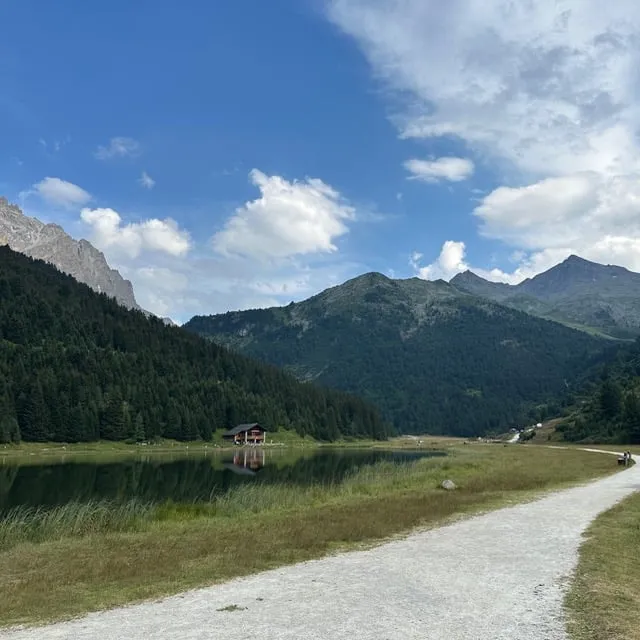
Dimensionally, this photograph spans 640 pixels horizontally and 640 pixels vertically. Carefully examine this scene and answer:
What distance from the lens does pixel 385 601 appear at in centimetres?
1361

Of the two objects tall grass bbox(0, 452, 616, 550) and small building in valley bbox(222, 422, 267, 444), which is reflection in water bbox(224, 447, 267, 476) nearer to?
tall grass bbox(0, 452, 616, 550)

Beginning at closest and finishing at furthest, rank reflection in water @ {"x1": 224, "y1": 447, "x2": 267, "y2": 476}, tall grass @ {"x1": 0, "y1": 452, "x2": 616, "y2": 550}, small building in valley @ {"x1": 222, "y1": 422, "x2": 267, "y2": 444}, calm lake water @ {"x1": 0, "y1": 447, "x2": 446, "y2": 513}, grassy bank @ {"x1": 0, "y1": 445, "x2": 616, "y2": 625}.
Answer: grassy bank @ {"x1": 0, "y1": 445, "x2": 616, "y2": 625} < tall grass @ {"x1": 0, "y1": 452, "x2": 616, "y2": 550} < calm lake water @ {"x1": 0, "y1": 447, "x2": 446, "y2": 513} < reflection in water @ {"x1": 224, "y1": 447, "x2": 267, "y2": 476} < small building in valley @ {"x1": 222, "y1": 422, "x2": 267, "y2": 444}

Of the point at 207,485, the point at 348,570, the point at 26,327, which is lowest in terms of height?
the point at 207,485

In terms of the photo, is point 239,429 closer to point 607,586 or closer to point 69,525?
point 69,525

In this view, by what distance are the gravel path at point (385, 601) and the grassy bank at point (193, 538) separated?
1.55 meters

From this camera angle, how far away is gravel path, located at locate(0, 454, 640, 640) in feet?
37.6

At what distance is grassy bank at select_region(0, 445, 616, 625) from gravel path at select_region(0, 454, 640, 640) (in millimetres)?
1549

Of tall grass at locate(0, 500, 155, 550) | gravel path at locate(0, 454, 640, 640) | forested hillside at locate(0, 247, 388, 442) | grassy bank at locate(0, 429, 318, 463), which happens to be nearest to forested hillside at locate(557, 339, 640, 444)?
grassy bank at locate(0, 429, 318, 463)

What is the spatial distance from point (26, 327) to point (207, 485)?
16043 cm

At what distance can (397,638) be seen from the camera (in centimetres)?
1095

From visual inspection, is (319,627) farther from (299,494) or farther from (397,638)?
(299,494)

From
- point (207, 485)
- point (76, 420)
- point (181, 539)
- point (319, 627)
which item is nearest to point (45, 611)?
point (319, 627)

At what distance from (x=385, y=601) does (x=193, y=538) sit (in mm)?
12344

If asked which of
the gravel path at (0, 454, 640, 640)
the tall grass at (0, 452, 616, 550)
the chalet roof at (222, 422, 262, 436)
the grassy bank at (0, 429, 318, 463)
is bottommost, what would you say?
the grassy bank at (0, 429, 318, 463)
